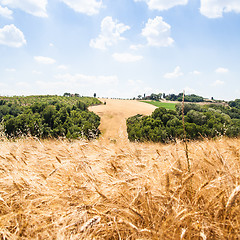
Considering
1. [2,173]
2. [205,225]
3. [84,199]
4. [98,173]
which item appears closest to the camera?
[205,225]

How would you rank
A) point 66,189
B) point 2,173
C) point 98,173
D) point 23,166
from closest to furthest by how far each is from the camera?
point 66,189 < point 98,173 < point 2,173 < point 23,166

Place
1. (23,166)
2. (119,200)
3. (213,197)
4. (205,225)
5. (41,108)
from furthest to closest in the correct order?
(41,108)
(23,166)
(119,200)
(213,197)
(205,225)

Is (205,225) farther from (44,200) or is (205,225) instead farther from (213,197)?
(44,200)

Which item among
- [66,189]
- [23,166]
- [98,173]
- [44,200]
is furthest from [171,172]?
[23,166]

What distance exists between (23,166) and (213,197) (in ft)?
9.18

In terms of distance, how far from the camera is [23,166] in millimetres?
2920

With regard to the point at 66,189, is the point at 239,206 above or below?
above

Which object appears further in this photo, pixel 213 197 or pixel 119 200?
pixel 119 200

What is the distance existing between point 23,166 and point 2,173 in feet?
0.98

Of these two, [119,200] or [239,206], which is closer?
[239,206]

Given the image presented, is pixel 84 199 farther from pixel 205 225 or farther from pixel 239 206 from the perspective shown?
pixel 239 206

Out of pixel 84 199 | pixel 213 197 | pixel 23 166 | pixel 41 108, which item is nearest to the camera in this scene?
pixel 213 197

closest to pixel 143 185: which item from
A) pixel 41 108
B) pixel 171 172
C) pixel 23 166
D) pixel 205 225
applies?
pixel 171 172

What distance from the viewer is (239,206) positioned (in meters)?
1.37
